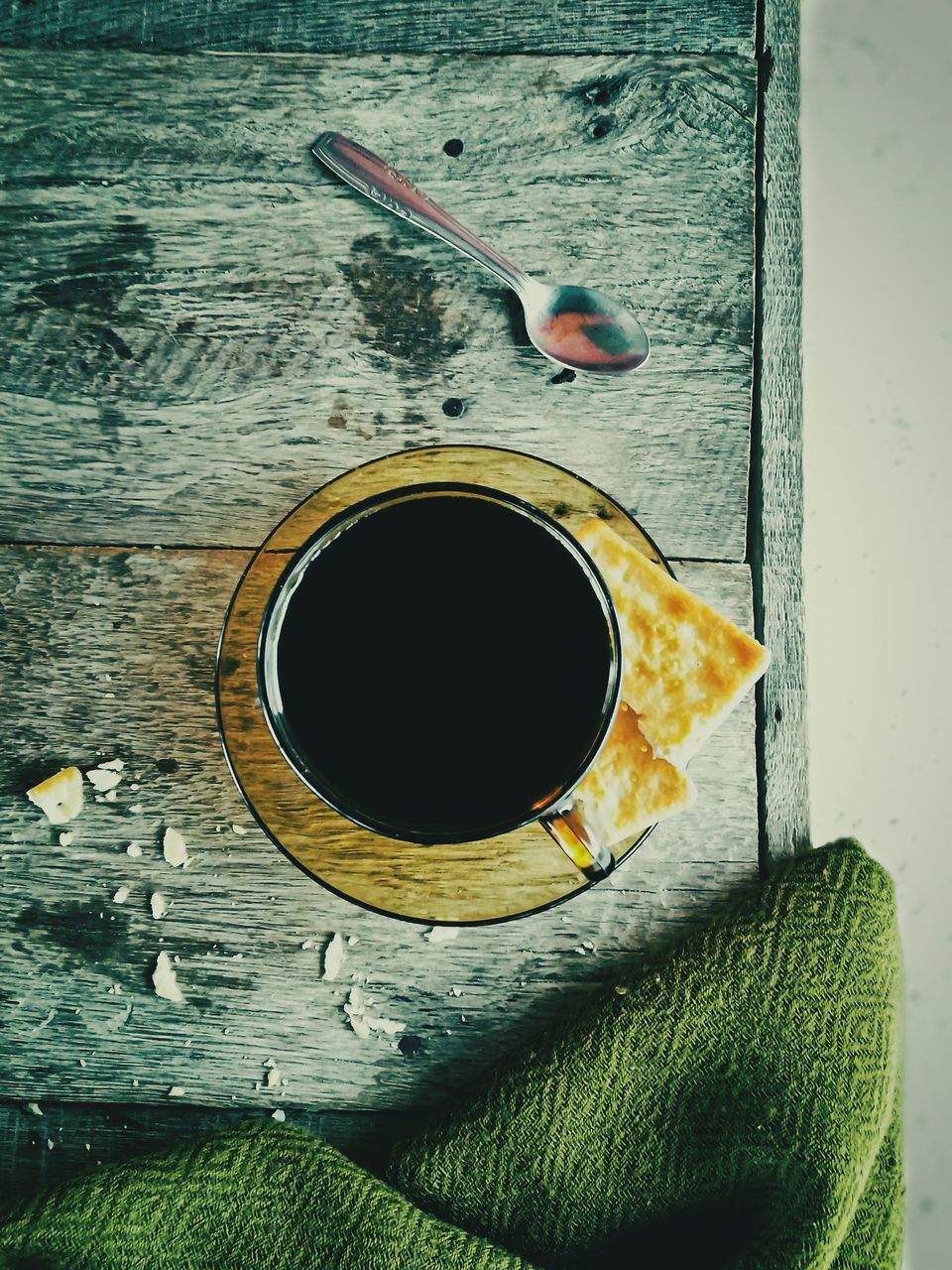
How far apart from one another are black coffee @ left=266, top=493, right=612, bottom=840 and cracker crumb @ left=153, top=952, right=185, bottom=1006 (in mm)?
220

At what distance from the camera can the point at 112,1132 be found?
0.73 metres

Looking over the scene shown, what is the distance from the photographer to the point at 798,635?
0.73 m

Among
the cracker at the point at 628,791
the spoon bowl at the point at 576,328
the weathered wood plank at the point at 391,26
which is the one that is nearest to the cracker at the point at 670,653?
the cracker at the point at 628,791

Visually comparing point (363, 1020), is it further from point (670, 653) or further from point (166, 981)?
point (670, 653)

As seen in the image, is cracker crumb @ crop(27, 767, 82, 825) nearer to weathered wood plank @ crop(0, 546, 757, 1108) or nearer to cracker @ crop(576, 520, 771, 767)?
weathered wood plank @ crop(0, 546, 757, 1108)

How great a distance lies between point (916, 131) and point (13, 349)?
808 mm

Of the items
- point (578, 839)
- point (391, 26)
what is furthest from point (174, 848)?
point (391, 26)

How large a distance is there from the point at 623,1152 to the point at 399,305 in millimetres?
587

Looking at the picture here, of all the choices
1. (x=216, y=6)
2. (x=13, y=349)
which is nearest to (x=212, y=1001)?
(x=13, y=349)

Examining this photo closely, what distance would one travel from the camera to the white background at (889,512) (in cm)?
97

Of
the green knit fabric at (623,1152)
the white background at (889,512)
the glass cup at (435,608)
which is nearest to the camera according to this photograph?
the glass cup at (435,608)

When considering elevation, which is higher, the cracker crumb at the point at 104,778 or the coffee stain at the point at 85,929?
the cracker crumb at the point at 104,778

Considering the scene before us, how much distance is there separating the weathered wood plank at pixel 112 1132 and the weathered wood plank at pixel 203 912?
0.05ft

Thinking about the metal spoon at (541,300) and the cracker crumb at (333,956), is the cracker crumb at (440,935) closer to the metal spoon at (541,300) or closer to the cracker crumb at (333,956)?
the cracker crumb at (333,956)
